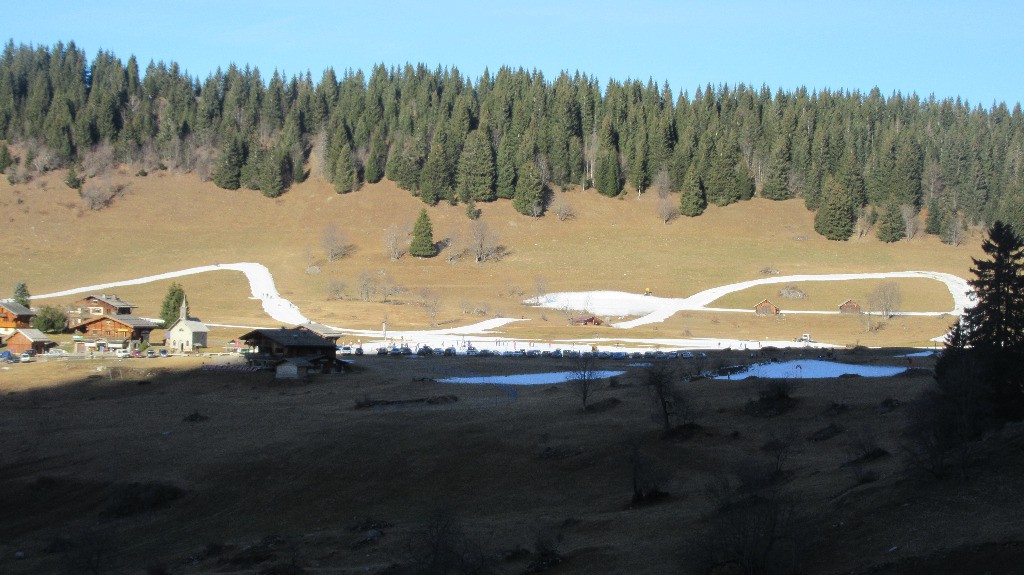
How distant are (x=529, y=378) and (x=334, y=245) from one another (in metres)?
69.6

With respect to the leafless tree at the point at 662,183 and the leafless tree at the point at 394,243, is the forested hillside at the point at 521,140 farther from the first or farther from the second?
the leafless tree at the point at 394,243

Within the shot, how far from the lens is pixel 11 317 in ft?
252

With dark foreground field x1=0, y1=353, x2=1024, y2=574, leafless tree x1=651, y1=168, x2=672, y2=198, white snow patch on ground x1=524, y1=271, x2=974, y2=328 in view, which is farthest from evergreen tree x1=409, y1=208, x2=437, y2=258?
dark foreground field x1=0, y1=353, x2=1024, y2=574

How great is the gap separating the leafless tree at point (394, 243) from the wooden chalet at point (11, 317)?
164 feet

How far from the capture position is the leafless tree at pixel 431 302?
9219cm

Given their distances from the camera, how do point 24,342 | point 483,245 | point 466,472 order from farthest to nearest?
point 483,245 → point 24,342 → point 466,472

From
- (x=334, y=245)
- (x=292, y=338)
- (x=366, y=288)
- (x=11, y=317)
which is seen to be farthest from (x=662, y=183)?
(x=11, y=317)

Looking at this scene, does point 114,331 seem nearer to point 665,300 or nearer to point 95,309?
point 95,309

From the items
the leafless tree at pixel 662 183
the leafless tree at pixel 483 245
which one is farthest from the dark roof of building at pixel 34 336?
the leafless tree at pixel 662 183

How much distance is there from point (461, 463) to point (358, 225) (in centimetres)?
10243

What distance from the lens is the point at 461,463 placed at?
33.2m

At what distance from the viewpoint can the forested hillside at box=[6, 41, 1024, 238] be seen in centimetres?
13712

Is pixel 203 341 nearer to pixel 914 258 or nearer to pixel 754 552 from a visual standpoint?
pixel 754 552

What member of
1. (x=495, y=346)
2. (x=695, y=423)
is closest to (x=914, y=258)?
(x=495, y=346)
